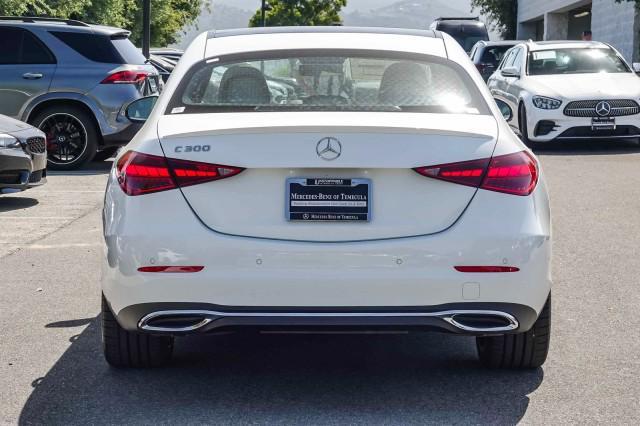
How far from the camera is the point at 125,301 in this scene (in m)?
4.93

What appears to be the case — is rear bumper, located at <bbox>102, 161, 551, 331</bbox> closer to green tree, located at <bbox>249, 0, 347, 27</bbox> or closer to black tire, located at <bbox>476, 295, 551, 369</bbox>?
black tire, located at <bbox>476, 295, 551, 369</bbox>

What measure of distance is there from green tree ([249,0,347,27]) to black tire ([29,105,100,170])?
7951 cm

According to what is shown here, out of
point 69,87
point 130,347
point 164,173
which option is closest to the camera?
point 164,173

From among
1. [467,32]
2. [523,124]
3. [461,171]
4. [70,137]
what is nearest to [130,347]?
[461,171]

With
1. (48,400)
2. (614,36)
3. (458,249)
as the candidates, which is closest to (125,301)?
(48,400)

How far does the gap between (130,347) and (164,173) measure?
984 millimetres

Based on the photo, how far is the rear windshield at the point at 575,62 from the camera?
1920 centimetres

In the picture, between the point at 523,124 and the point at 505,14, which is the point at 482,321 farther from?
the point at 505,14

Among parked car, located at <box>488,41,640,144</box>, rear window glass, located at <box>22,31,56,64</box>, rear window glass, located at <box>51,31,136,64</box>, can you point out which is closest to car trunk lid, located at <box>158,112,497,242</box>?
rear window glass, located at <box>51,31,136,64</box>

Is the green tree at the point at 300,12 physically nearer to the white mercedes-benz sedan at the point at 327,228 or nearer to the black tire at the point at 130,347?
the black tire at the point at 130,347

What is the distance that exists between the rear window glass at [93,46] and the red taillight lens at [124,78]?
213mm

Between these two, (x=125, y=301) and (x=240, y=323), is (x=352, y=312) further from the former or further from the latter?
(x=125, y=301)

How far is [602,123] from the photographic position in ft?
57.5

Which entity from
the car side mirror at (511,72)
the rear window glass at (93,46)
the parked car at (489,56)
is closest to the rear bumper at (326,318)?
the rear window glass at (93,46)
